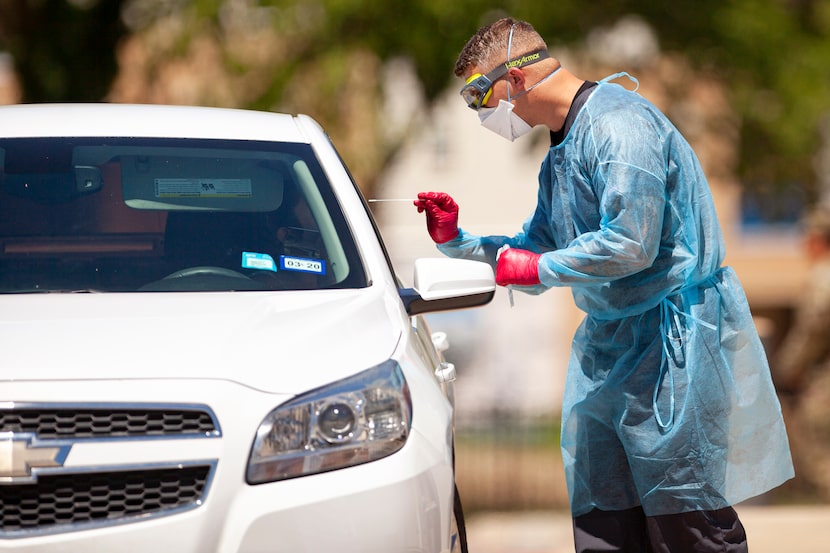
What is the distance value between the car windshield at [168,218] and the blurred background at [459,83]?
6706mm

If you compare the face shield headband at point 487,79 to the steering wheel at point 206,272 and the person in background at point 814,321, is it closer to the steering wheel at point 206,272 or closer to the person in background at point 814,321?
the steering wheel at point 206,272

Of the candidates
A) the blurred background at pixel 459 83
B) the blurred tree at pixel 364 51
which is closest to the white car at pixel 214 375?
the blurred background at pixel 459 83

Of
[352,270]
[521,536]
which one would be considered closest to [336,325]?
[352,270]

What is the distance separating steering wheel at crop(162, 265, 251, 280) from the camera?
11.7 ft

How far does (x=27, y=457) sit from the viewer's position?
2723 millimetres

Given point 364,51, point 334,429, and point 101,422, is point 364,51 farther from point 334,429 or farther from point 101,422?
point 101,422

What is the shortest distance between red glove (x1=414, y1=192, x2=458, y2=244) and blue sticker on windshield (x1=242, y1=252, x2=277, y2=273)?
90 centimetres

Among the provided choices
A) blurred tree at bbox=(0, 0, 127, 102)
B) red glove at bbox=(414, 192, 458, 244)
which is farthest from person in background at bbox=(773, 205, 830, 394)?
blurred tree at bbox=(0, 0, 127, 102)

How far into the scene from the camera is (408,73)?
40.4ft

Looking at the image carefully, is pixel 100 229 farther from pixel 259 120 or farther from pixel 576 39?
pixel 576 39

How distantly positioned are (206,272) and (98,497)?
0.99 m

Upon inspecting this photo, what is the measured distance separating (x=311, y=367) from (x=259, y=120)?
1.53 meters

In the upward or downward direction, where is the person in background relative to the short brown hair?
downward

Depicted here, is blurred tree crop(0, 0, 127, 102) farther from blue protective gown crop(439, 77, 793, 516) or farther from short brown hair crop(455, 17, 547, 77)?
blue protective gown crop(439, 77, 793, 516)
